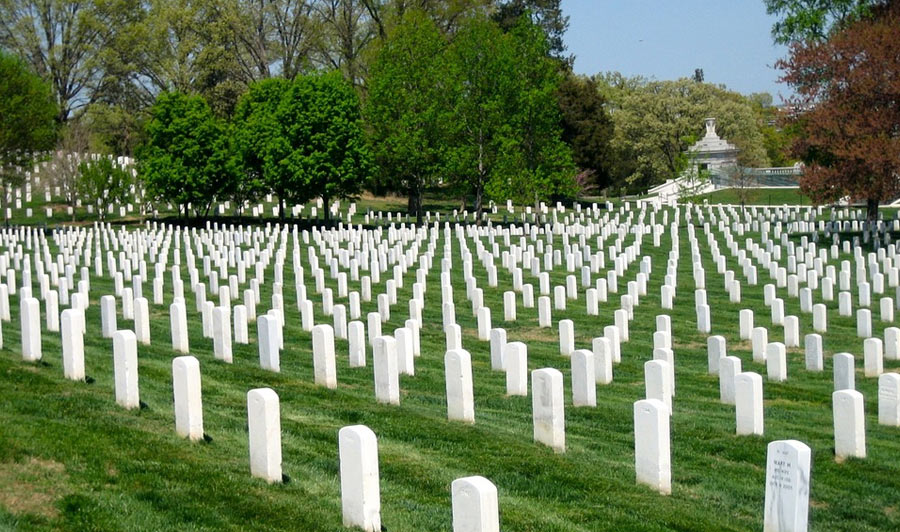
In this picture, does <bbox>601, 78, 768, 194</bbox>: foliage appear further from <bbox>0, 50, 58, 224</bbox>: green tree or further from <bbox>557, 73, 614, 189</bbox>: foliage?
<bbox>0, 50, 58, 224</bbox>: green tree

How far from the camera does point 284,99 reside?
57.1 m

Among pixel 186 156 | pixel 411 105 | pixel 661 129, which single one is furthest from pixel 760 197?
pixel 186 156

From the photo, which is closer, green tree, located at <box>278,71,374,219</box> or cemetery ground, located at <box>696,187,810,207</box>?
green tree, located at <box>278,71,374,219</box>

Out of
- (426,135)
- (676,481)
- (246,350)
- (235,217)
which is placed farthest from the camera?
(235,217)

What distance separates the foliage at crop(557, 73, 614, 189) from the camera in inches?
2849

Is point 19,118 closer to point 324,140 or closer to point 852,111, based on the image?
point 324,140

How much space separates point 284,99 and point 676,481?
49.5m

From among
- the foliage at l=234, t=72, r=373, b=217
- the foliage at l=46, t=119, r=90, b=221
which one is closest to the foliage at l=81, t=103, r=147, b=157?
the foliage at l=46, t=119, r=90, b=221

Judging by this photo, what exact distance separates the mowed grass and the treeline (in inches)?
1545

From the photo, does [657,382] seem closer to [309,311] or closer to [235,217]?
[309,311]

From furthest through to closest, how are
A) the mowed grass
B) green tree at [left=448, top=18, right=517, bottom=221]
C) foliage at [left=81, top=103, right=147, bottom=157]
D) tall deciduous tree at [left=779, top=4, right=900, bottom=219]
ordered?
foliage at [left=81, top=103, right=147, bottom=157], green tree at [left=448, top=18, right=517, bottom=221], tall deciduous tree at [left=779, top=4, right=900, bottom=219], the mowed grass

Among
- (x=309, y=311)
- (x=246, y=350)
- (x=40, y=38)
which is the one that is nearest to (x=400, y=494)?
(x=246, y=350)

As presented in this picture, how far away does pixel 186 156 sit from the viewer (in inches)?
→ 2222

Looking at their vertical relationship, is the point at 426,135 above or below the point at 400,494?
above
